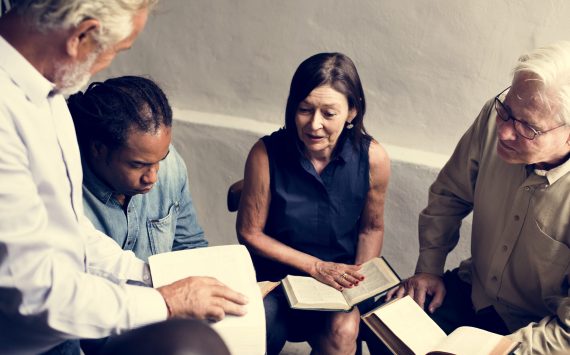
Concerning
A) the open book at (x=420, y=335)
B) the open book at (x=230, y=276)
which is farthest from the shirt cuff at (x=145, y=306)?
the open book at (x=420, y=335)

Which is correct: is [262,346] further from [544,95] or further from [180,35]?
[180,35]

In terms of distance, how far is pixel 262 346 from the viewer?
4.91 feet

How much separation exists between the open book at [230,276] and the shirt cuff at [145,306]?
0.13m

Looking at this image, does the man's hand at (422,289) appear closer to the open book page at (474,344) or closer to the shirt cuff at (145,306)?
the open book page at (474,344)

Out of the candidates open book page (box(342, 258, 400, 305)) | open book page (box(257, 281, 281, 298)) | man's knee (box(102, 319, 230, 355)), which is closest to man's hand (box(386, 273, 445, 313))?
open book page (box(342, 258, 400, 305))

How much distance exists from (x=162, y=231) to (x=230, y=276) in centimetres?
43

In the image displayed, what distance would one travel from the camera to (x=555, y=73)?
1708 millimetres

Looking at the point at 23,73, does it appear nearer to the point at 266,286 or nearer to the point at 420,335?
the point at 266,286

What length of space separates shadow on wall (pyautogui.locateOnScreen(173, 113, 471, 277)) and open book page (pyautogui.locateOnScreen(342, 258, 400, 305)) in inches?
26.7

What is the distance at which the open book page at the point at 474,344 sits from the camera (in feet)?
5.49

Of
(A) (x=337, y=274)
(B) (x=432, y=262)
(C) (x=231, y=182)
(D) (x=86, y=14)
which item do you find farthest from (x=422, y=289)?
(D) (x=86, y=14)

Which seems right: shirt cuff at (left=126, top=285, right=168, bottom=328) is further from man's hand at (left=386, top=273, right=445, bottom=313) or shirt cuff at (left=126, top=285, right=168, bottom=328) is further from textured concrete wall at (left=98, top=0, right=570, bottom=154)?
textured concrete wall at (left=98, top=0, right=570, bottom=154)

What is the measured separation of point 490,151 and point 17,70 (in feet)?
4.44

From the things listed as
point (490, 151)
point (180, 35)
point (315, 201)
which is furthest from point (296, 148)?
point (180, 35)
